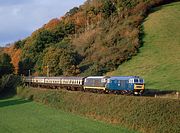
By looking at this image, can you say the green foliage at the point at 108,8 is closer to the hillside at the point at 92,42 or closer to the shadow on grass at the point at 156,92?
the hillside at the point at 92,42

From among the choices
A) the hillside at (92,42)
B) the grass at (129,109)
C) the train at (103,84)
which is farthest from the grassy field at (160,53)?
the grass at (129,109)

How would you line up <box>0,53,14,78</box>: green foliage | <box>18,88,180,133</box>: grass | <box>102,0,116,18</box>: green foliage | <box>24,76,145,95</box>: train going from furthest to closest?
<box>102,0,116,18</box>: green foliage < <box>0,53,14,78</box>: green foliage < <box>24,76,145,95</box>: train < <box>18,88,180,133</box>: grass

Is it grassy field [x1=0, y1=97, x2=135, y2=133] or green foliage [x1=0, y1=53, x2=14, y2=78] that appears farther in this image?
green foliage [x1=0, y1=53, x2=14, y2=78]

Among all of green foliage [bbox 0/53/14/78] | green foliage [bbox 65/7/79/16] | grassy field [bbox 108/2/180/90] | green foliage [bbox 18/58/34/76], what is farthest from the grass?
green foliage [bbox 65/7/79/16]

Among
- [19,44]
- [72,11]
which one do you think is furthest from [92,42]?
[19,44]

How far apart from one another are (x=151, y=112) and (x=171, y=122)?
2.54 meters

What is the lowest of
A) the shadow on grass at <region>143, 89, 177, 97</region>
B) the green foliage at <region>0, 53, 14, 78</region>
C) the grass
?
the grass

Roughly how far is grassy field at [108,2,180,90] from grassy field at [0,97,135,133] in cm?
1313

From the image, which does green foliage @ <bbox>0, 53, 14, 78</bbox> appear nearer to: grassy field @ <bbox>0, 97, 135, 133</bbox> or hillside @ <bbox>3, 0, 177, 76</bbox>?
hillside @ <bbox>3, 0, 177, 76</bbox>

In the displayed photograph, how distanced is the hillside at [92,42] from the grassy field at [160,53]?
2.31 meters

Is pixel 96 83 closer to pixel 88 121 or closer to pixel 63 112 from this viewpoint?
pixel 63 112

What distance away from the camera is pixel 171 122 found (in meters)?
30.1

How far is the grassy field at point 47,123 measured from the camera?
115 feet

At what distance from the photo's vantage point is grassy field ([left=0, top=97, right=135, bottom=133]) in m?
34.9
